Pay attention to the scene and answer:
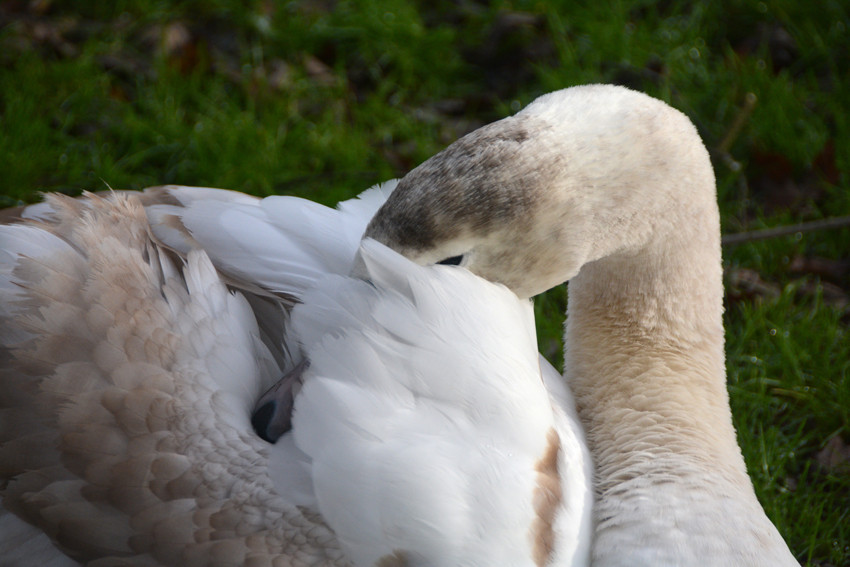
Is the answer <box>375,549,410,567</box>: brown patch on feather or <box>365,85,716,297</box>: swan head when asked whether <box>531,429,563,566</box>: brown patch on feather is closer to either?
<box>375,549,410,567</box>: brown patch on feather

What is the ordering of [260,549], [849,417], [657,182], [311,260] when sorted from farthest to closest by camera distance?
[849,417]
[311,260]
[657,182]
[260,549]

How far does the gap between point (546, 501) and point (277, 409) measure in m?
0.57

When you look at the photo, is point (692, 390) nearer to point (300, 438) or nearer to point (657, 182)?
point (657, 182)

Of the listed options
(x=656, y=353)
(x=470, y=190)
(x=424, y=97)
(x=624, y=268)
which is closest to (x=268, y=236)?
(x=470, y=190)

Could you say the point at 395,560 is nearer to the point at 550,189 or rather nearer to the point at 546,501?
the point at 546,501

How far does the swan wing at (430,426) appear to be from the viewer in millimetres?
1901

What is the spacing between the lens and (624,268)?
7.86ft

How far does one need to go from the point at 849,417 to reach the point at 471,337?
1556mm

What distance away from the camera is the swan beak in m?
2.02

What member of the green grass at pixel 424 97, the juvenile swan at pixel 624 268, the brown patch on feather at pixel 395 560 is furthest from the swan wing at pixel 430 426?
the green grass at pixel 424 97

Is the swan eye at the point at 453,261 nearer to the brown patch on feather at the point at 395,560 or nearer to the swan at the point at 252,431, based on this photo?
the swan at the point at 252,431

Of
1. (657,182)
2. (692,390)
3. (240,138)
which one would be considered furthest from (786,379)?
(240,138)

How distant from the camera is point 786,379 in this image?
3166 mm

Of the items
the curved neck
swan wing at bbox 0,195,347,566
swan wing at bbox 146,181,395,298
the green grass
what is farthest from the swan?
the green grass
